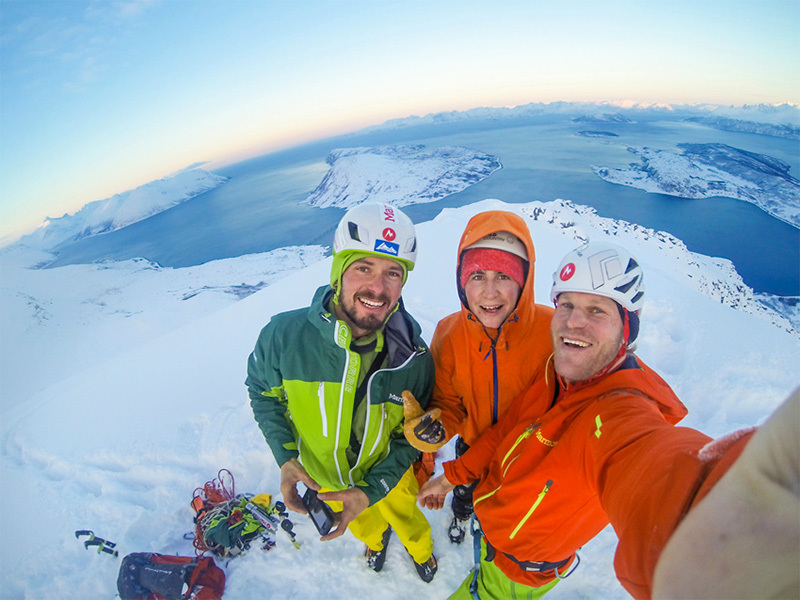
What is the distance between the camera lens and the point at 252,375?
252cm

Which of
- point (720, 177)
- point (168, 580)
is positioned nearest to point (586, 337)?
point (168, 580)

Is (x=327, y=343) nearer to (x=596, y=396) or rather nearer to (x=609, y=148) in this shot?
(x=596, y=396)

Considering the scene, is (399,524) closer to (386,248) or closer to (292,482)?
(292,482)

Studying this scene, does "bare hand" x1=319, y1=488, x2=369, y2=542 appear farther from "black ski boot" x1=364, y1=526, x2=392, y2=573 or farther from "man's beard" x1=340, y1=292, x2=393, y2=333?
"man's beard" x1=340, y1=292, x2=393, y2=333

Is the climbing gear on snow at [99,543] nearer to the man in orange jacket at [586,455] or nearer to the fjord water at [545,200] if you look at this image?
the man in orange jacket at [586,455]

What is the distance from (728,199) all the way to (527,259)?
66640 millimetres

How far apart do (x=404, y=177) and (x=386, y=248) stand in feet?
282

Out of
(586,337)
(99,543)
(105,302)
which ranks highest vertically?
(586,337)

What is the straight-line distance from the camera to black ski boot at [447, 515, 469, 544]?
317 centimetres

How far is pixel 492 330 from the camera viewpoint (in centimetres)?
236

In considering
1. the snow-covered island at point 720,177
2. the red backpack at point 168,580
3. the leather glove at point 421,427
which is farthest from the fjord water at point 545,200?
the red backpack at point 168,580

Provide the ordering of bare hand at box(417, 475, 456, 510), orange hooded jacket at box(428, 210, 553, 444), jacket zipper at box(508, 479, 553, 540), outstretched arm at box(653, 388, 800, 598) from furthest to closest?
1. bare hand at box(417, 475, 456, 510)
2. orange hooded jacket at box(428, 210, 553, 444)
3. jacket zipper at box(508, 479, 553, 540)
4. outstretched arm at box(653, 388, 800, 598)

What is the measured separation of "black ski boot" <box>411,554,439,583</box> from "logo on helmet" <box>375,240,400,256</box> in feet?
9.82

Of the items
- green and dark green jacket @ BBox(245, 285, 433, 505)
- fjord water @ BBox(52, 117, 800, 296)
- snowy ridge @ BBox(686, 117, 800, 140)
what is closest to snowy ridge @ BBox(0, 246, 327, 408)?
fjord water @ BBox(52, 117, 800, 296)
